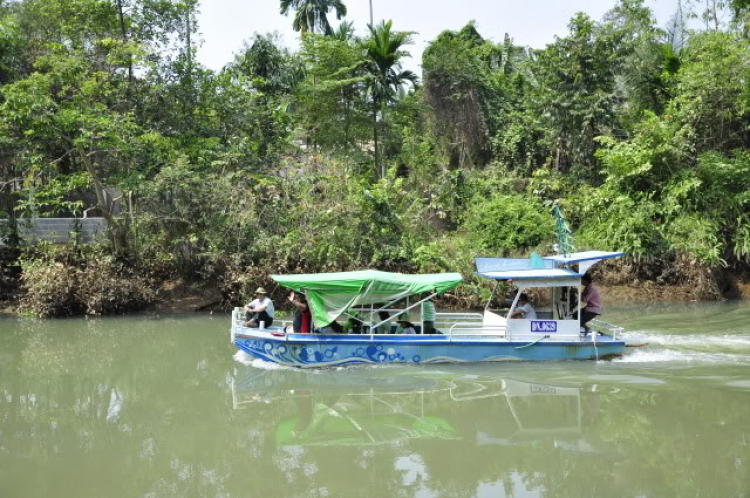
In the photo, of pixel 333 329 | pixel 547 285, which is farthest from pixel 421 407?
pixel 547 285

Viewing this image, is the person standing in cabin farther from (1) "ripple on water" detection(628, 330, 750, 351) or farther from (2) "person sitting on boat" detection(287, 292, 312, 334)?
(2) "person sitting on boat" detection(287, 292, 312, 334)

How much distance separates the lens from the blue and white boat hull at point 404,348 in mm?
12570

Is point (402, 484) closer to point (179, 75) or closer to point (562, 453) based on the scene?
point (562, 453)

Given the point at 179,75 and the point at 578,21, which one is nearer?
the point at 179,75

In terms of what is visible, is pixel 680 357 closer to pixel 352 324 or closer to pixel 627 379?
pixel 627 379

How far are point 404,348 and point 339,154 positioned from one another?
15.3 metres

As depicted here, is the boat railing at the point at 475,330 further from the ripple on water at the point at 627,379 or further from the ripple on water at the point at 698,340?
the ripple on water at the point at 698,340

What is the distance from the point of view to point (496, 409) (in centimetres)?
1045

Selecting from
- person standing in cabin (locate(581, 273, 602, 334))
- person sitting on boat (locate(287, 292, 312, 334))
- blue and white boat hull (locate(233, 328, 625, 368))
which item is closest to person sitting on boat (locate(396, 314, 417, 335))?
blue and white boat hull (locate(233, 328, 625, 368))

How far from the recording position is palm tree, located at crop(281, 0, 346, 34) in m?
34.8

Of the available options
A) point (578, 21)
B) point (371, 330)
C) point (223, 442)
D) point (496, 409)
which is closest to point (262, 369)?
point (371, 330)

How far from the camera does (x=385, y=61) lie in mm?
25609

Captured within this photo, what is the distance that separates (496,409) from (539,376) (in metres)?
2.11

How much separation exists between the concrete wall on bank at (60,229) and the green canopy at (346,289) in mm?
11380
